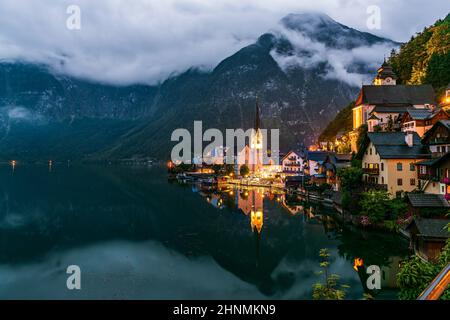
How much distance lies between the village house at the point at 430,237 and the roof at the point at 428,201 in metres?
4.78

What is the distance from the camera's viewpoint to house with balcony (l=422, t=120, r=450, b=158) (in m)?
41.6

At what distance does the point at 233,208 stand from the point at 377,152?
28427 mm

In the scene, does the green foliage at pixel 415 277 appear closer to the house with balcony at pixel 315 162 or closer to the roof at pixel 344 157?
the roof at pixel 344 157

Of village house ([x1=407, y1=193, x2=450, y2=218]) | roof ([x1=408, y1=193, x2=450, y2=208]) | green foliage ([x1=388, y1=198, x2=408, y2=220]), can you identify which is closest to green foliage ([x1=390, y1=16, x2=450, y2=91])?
green foliage ([x1=388, y1=198, x2=408, y2=220])

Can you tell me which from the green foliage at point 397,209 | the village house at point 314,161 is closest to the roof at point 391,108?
the village house at point 314,161

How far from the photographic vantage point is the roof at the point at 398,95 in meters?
74.0

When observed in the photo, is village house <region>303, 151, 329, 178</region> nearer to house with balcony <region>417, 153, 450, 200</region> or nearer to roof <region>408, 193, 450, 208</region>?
house with balcony <region>417, 153, 450, 200</region>

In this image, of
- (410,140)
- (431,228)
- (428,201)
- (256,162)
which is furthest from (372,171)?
(256,162)

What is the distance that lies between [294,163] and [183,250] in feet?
238

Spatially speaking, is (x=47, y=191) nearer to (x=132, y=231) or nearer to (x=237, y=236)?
(x=132, y=231)

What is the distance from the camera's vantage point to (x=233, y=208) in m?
66.4

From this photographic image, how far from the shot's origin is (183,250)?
3947cm

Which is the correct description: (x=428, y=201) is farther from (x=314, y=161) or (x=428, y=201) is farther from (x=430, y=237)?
(x=314, y=161)
